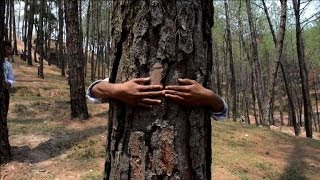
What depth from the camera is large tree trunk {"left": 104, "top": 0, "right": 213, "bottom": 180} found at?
1857 mm

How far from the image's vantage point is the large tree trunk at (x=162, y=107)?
186cm

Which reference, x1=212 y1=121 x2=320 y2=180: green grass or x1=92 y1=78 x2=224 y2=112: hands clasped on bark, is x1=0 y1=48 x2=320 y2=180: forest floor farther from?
x1=92 y1=78 x2=224 y2=112: hands clasped on bark

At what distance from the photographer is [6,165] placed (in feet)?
21.3

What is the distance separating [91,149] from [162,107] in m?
5.93

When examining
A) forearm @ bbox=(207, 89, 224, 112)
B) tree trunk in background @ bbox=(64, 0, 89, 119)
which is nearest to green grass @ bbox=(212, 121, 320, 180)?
tree trunk in background @ bbox=(64, 0, 89, 119)

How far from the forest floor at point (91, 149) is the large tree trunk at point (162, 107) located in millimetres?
4470

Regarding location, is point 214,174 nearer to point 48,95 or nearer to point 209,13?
point 209,13

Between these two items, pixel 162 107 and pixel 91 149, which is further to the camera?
pixel 91 149

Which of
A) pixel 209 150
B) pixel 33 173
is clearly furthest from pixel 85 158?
pixel 209 150

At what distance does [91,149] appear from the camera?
754 cm

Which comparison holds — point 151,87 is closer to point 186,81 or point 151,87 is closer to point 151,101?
point 151,101

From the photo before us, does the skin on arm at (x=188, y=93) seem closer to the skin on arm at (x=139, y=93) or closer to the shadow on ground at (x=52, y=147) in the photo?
the skin on arm at (x=139, y=93)

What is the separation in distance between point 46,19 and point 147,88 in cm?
3393

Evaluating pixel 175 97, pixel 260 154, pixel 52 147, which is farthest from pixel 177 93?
pixel 260 154
